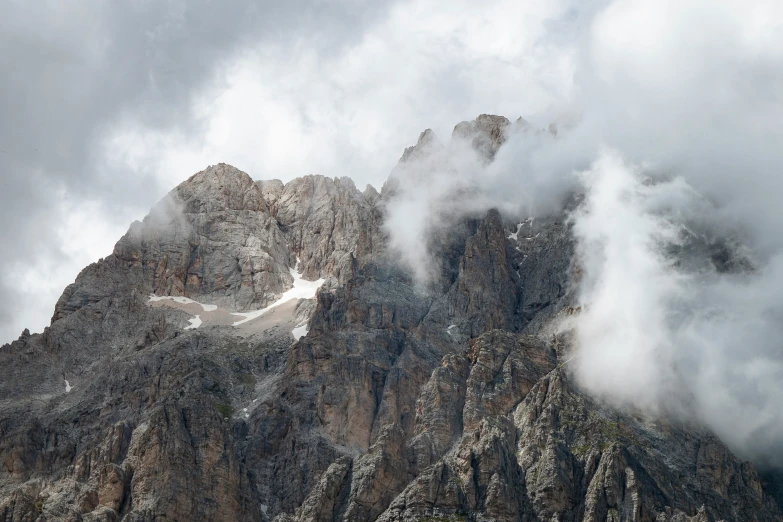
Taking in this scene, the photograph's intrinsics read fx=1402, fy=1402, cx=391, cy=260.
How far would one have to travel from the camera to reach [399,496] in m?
176

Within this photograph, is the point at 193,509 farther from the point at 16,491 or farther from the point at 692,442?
the point at 692,442

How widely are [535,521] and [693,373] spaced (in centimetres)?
3981

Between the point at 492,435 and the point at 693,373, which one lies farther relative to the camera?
the point at 693,373

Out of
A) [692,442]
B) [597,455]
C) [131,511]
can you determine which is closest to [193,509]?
[131,511]

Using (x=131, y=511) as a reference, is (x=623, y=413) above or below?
above

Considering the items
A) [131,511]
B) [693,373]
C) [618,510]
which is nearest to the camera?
[618,510]

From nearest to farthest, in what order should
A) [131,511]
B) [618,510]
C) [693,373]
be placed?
[618,510], [131,511], [693,373]

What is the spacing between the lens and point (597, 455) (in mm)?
180000

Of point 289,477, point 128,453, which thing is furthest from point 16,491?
point 289,477

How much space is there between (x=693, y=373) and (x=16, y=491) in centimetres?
9754

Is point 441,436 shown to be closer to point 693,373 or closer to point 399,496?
point 399,496

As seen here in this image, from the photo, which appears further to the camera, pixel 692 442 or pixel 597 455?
pixel 692 442

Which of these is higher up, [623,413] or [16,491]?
[623,413]

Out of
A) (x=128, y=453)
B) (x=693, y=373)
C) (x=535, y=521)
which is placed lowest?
(x=535, y=521)
